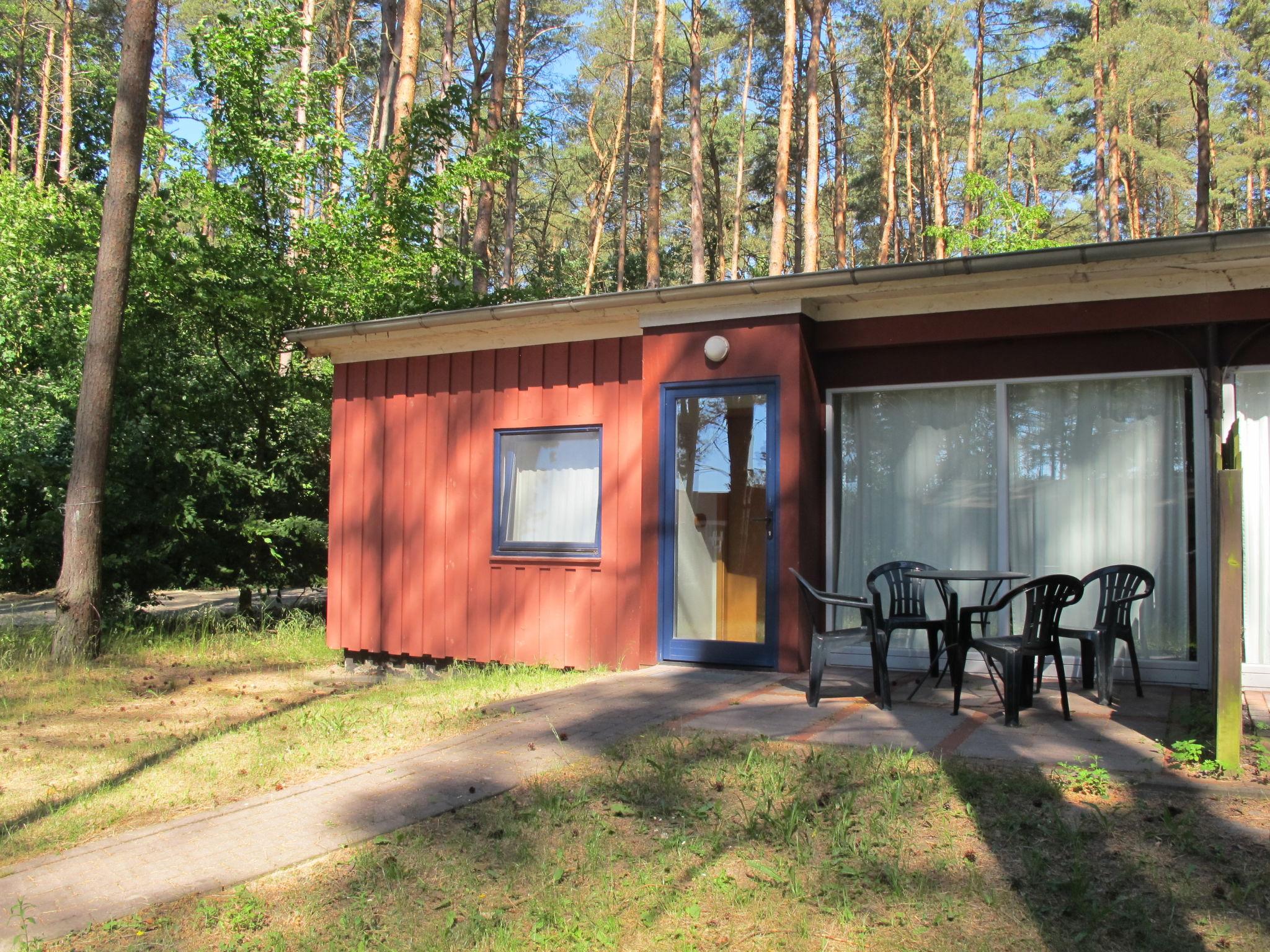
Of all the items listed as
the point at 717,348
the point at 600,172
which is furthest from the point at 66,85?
the point at 717,348

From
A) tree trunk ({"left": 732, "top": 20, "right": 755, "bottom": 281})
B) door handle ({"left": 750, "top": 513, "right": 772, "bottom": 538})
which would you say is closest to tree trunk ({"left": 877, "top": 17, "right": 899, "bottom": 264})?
tree trunk ({"left": 732, "top": 20, "right": 755, "bottom": 281})

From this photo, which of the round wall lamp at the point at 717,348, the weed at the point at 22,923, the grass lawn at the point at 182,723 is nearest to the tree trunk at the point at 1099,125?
the round wall lamp at the point at 717,348

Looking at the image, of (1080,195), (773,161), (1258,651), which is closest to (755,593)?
(1258,651)

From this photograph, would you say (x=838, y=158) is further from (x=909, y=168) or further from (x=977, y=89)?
(x=977, y=89)

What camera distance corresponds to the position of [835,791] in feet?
12.5

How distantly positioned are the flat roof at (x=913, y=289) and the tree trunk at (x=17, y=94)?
66.3ft

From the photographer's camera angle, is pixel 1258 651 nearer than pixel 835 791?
No

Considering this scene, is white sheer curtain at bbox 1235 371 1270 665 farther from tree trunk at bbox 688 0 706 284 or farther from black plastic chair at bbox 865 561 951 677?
tree trunk at bbox 688 0 706 284

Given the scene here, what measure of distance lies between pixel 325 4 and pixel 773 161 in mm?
11034

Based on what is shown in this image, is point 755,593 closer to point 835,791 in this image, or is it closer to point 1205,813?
point 835,791

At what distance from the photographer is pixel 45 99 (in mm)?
24234

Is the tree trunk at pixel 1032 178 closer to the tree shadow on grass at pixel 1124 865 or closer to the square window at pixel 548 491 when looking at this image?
the square window at pixel 548 491

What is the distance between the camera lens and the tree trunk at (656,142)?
19672mm

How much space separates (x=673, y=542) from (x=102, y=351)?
5526mm
